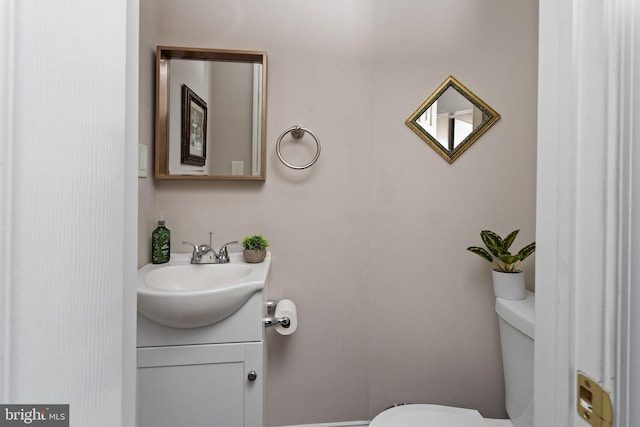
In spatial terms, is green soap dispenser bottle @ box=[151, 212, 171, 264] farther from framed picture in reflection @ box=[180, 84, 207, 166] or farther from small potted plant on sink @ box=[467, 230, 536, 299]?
small potted plant on sink @ box=[467, 230, 536, 299]

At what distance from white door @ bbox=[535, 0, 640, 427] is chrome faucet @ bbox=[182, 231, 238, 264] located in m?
1.17

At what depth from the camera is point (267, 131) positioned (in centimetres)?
150

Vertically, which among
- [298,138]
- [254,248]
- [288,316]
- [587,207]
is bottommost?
[288,316]

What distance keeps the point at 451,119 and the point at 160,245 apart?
4.41ft

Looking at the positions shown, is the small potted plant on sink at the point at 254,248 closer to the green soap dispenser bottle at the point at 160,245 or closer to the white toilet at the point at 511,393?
the green soap dispenser bottle at the point at 160,245

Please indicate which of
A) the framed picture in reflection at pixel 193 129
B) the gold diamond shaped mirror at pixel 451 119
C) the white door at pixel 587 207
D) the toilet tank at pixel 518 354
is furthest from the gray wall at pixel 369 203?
the white door at pixel 587 207

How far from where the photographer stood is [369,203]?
1.55 meters

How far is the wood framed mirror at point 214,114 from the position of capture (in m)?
1.42

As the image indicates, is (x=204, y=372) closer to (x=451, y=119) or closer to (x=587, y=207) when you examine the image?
(x=587, y=207)

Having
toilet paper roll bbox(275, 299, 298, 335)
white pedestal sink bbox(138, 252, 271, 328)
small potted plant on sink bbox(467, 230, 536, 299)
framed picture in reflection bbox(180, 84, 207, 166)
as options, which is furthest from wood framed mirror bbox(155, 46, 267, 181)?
small potted plant on sink bbox(467, 230, 536, 299)

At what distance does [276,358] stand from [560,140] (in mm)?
1426

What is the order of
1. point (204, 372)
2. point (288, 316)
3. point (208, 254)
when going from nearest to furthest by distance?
point (204, 372) → point (288, 316) → point (208, 254)

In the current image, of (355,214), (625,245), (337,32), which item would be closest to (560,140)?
(625,245)

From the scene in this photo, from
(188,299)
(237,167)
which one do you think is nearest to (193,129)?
(237,167)
